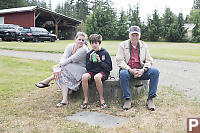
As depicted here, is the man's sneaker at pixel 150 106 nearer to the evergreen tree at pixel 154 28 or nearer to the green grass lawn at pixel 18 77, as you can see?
the green grass lawn at pixel 18 77

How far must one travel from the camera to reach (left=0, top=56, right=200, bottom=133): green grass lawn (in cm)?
307

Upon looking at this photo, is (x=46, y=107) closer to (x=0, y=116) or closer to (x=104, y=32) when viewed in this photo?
(x=0, y=116)

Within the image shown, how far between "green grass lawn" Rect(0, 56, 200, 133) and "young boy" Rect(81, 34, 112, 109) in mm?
363

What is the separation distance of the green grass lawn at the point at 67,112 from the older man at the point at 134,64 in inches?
13.8

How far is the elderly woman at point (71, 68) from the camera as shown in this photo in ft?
14.4

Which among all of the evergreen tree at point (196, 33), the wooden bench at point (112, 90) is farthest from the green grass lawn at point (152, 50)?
the evergreen tree at point (196, 33)

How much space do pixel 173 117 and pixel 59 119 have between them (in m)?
1.75

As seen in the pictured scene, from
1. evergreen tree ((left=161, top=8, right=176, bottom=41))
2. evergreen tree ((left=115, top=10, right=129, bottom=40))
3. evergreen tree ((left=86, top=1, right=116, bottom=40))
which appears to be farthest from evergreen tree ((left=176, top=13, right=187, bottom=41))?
evergreen tree ((left=86, top=1, right=116, bottom=40))

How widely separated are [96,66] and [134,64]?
73 centimetres

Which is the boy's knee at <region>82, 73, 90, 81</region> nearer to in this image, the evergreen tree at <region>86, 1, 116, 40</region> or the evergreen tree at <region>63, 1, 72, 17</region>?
the evergreen tree at <region>86, 1, 116, 40</region>

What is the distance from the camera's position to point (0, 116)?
11.6 feet

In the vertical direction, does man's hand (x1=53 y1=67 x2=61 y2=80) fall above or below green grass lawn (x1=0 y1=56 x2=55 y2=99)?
above

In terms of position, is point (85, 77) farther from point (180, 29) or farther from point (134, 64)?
point (180, 29)

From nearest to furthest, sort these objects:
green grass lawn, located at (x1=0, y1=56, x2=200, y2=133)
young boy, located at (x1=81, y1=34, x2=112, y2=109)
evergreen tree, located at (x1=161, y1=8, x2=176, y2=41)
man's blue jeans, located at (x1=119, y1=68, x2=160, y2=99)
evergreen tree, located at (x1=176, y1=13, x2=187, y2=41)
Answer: green grass lawn, located at (x1=0, y1=56, x2=200, y2=133)
man's blue jeans, located at (x1=119, y1=68, x2=160, y2=99)
young boy, located at (x1=81, y1=34, x2=112, y2=109)
evergreen tree, located at (x1=176, y1=13, x2=187, y2=41)
evergreen tree, located at (x1=161, y1=8, x2=176, y2=41)
